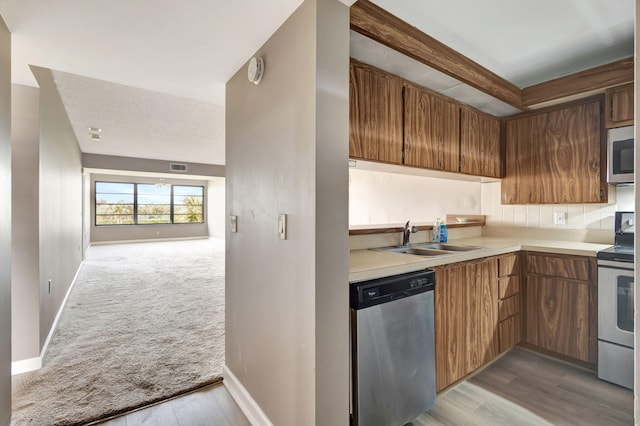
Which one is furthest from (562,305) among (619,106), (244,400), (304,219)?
(244,400)

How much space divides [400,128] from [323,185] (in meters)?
1.08

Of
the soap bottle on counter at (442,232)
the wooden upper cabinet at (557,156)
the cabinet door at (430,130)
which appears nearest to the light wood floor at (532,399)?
the soap bottle on counter at (442,232)

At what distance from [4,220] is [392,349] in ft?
6.95

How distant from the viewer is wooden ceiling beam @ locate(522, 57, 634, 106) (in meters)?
2.28

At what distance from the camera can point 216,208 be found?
1111 cm

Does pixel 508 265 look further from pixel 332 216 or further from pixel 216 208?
pixel 216 208

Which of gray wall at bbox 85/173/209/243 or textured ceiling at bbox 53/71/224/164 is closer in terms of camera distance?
textured ceiling at bbox 53/71/224/164

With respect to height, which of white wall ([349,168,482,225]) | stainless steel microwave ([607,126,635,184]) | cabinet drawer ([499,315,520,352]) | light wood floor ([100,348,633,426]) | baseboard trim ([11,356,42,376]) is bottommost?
light wood floor ([100,348,633,426])

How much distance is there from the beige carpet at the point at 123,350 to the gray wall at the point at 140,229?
217 inches

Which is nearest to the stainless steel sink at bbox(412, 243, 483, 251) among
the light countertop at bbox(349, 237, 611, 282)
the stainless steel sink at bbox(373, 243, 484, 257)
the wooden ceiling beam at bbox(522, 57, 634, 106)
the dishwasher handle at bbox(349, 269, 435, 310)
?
the stainless steel sink at bbox(373, 243, 484, 257)

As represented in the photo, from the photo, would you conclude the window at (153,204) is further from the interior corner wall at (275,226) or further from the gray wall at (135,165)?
the interior corner wall at (275,226)

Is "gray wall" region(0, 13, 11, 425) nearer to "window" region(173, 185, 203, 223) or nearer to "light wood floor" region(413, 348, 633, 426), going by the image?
"light wood floor" region(413, 348, 633, 426)

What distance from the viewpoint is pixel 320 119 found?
1.28m

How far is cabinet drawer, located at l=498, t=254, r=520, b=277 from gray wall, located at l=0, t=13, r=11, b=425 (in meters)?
3.17
